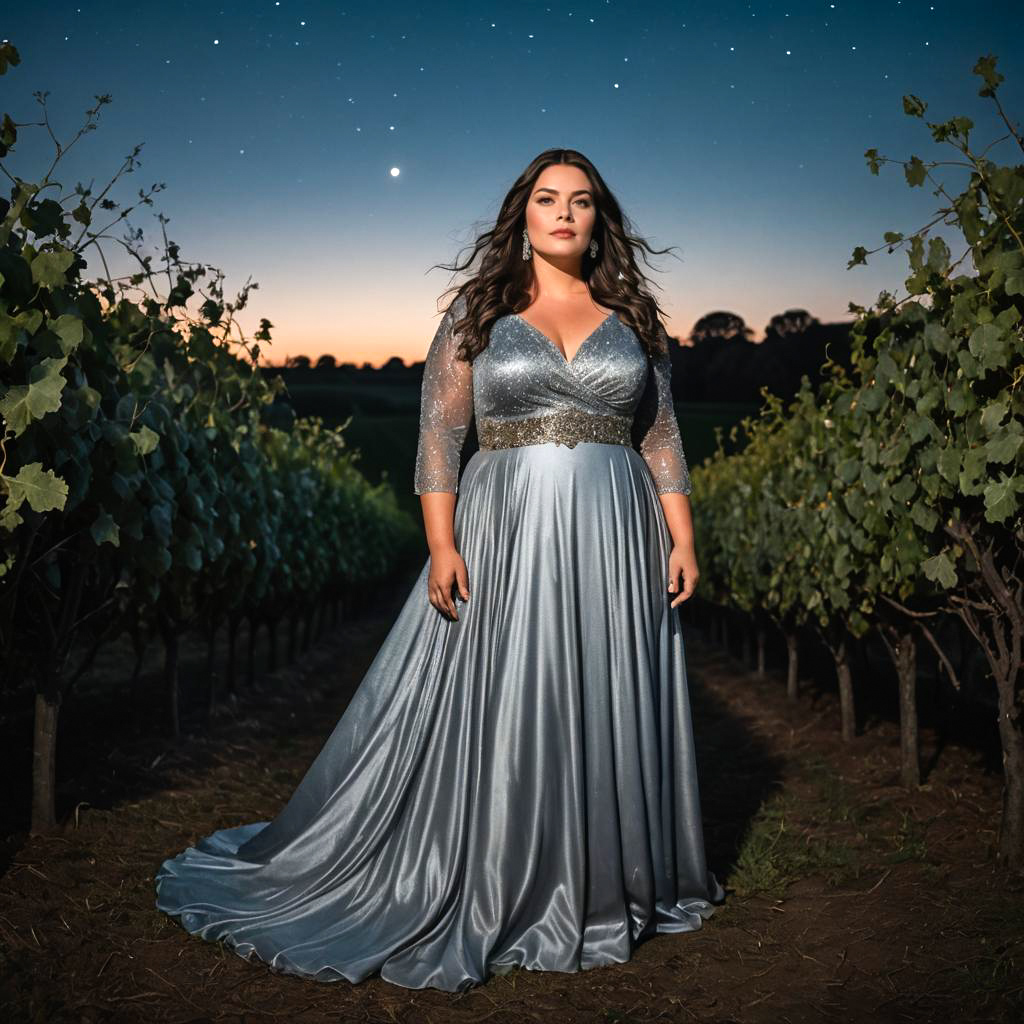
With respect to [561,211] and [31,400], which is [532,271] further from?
[31,400]

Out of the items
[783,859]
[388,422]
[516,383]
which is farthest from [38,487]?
[388,422]

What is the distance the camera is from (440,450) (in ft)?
10.7

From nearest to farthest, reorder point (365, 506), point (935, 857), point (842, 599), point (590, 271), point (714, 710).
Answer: point (590, 271) → point (935, 857) → point (842, 599) → point (714, 710) → point (365, 506)

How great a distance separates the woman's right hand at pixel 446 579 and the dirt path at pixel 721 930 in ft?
3.61

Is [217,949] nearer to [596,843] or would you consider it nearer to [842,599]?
[596,843]

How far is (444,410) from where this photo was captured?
3291 mm

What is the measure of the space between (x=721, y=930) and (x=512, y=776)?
87 cm

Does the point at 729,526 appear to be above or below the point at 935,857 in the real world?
above

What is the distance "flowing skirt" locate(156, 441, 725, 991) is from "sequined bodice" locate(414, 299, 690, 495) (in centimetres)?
13

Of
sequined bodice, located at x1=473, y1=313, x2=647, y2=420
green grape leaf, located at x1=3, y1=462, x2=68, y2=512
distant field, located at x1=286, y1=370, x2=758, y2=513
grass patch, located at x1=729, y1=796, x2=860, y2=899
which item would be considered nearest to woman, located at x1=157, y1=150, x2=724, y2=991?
sequined bodice, located at x1=473, y1=313, x2=647, y2=420

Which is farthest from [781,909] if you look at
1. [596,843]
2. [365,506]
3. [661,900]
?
[365,506]

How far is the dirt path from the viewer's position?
105 inches

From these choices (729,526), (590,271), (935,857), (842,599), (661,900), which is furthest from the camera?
(729,526)

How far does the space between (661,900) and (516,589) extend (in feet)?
3.62
